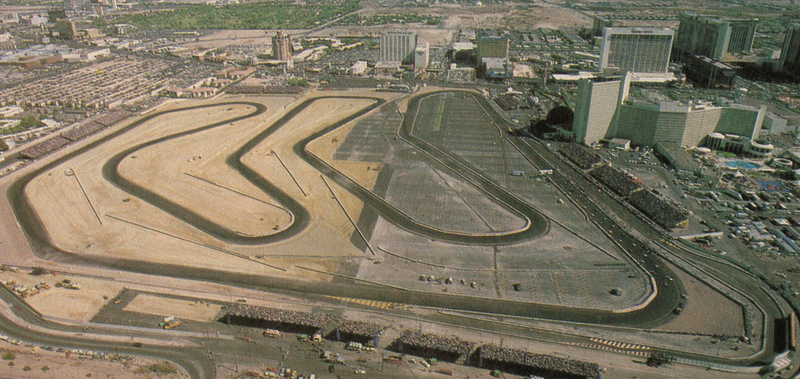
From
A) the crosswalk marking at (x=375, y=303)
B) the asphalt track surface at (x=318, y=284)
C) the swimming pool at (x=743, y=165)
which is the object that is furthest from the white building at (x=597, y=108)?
the crosswalk marking at (x=375, y=303)

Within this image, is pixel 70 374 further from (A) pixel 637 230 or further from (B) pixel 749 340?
(A) pixel 637 230

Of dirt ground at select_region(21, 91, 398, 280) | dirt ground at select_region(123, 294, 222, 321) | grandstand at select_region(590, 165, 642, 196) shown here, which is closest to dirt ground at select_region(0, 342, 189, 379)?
dirt ground at select_region(123, 294, 222, 321)

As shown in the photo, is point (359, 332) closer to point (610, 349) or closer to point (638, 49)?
point (610, 349)

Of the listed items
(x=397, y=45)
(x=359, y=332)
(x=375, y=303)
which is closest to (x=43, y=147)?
(x=375, y=303)

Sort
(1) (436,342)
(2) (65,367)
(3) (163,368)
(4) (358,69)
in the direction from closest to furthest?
(3) (163,368), (2) (65,367), (1) (436,342), (4) (358,69)

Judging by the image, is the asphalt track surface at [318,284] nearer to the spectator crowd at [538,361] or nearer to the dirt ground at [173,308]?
the dirt ground at [173,308]

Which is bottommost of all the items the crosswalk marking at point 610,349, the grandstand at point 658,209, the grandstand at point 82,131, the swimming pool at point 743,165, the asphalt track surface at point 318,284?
the crosswalk marking at point 610,349

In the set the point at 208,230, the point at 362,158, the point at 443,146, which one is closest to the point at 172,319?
the point at 208,230

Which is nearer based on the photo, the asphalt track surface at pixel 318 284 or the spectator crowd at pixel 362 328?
the spectator crowd at pixel 362 328
